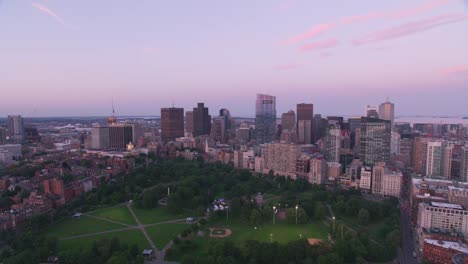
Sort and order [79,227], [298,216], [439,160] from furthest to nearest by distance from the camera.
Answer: [439,160] < [298,216] < [79,227]

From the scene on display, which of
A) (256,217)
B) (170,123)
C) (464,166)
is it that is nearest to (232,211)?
(256,217)

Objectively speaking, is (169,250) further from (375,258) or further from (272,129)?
(272,129)

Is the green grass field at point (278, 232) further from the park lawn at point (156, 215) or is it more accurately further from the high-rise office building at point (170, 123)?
the high-rise office building at point (170, 123)

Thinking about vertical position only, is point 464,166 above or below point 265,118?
below

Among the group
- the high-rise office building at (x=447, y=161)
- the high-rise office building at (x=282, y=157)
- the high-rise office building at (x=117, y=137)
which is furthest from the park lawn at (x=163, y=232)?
the high-rise office building at (x=117, y=137)

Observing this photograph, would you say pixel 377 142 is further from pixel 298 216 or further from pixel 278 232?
pixel 278 232

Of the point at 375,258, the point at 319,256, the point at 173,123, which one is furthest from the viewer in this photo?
the point at 173,123

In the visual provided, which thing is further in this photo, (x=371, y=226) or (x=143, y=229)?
(x=371, y=226)

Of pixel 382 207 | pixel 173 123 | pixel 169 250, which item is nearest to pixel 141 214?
pixel 169 250
